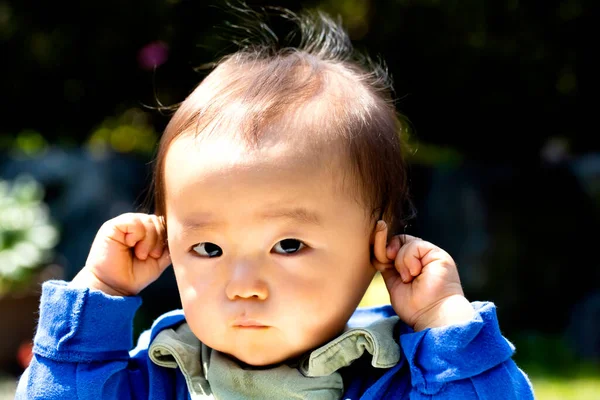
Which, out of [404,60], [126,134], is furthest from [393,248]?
[126,134]

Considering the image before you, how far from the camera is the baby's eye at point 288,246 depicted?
1.98 metres

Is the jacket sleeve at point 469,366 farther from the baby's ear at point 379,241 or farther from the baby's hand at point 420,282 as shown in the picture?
the baby's ear at point 379,241

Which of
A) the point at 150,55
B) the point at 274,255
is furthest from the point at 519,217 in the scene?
the point at 274,255

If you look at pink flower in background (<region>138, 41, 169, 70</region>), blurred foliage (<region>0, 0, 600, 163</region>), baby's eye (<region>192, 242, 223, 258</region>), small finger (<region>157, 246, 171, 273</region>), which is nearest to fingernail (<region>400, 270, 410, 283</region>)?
baby's eye (<region>192, 242, 223, 258</region>)

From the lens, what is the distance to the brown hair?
2.04 meters

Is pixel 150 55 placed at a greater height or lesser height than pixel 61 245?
greater

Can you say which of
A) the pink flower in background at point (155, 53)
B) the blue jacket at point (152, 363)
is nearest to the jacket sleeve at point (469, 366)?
the blue jacket at point (152, 363)

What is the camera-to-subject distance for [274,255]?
6.44 feet

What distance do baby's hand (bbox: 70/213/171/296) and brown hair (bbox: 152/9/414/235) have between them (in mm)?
103

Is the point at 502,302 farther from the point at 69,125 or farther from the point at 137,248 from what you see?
the point at 137,248

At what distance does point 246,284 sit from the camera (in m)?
1.92

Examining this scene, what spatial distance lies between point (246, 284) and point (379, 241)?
0.36 meters

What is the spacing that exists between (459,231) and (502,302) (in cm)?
57

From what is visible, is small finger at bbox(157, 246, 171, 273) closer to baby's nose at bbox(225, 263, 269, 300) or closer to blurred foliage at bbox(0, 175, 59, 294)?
baby's nose at bbox(225, 263, 269, 300)
